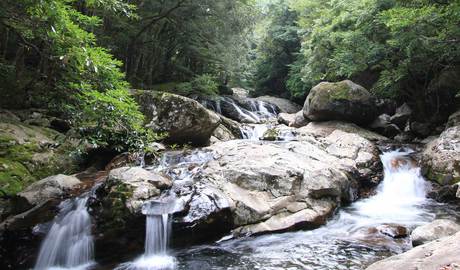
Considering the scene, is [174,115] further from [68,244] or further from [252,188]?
[68,244]

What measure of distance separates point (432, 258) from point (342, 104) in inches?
467

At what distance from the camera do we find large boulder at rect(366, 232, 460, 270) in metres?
3.01

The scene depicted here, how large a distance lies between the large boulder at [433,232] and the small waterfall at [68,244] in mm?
5358

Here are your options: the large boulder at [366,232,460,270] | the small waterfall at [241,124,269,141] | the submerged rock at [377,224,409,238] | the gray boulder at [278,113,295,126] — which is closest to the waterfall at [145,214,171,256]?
the large boulder at [366,232,460,270]

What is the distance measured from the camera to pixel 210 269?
5.51 m

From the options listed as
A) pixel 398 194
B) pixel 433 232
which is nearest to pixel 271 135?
pixel 398 194

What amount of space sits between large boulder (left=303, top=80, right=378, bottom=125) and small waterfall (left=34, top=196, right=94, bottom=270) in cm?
1093

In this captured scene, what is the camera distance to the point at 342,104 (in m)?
14.5

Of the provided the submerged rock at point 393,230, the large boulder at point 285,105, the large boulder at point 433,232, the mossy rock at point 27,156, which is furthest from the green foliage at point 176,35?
the large boulder at point 433,232

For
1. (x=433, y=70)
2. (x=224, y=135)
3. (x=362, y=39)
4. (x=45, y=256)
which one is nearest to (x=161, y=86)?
(x=224, y=135)

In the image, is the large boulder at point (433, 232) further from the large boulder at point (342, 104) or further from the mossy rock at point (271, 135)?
the large boulder at point (342, 104)

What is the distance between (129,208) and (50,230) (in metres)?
1.30

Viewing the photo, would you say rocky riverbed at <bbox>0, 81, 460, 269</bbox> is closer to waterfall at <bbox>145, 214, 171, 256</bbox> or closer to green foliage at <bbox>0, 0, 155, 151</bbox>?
waterfall at <bbox>145, 214, 171, 256</bbox>

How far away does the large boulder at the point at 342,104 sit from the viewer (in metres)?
14.5
